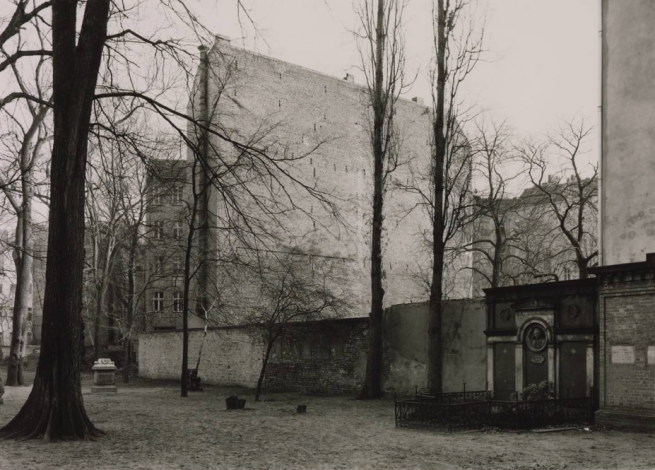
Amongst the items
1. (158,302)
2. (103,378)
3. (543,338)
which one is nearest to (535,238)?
(543,338)

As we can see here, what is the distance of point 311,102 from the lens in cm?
3916

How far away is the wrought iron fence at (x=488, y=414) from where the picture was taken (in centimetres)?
1407

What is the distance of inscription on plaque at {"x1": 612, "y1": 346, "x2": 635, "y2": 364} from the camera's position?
565 inches

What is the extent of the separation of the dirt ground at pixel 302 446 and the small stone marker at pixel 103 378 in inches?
263

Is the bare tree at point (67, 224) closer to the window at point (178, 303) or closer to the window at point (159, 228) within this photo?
the window at point (159, 228)

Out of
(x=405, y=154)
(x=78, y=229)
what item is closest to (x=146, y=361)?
(x=405, y=154)

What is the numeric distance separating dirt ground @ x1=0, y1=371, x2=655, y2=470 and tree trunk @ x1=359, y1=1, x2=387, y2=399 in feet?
14.8

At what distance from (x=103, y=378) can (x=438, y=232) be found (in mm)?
13002

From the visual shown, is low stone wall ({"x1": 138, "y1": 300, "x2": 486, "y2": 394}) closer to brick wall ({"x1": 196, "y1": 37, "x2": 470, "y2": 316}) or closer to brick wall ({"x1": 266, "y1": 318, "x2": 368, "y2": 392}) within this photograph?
brick wall ({"x1": 266, "y1": 318, "x2": 368, "y2": 392})

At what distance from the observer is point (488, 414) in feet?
47.4

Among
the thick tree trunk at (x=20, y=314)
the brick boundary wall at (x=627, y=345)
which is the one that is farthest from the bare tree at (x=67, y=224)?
the thick tree trunk at (x=20, y=314)

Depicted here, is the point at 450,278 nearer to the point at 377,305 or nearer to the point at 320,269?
the point at 320,269

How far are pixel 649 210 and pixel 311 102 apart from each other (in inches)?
1039

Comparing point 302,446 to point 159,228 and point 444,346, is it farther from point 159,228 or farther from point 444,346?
point 159,228
